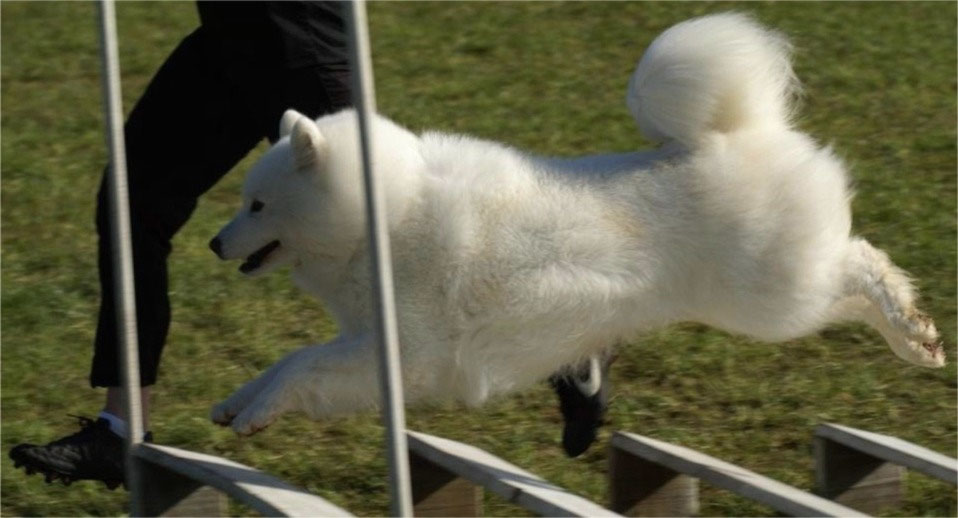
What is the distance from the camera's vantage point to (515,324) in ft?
11.6

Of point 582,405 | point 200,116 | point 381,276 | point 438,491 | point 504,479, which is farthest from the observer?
point 582,405

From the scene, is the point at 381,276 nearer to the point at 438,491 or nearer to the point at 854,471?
the point at 438,491

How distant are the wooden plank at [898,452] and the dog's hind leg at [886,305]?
0.23 metres

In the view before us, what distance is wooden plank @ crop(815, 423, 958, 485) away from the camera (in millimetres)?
3674

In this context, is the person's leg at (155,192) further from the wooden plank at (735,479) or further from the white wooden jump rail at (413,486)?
the wooden plank at (735,479)

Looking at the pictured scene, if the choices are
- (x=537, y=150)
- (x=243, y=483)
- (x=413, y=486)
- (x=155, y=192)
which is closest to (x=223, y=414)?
(x=243, y=483)

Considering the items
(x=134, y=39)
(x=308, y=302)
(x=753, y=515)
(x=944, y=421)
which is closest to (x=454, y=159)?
(x=753, y=515)

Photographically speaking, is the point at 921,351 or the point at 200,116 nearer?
the point at 921,351

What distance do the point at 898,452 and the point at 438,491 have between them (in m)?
1.15

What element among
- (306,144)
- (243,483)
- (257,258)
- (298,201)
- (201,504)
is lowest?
(201,504)

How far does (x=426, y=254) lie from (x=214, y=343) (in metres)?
2.24

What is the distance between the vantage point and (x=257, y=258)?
12.2ft

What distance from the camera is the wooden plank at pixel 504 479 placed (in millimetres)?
3434

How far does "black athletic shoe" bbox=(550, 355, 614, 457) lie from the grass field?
0.45ft
